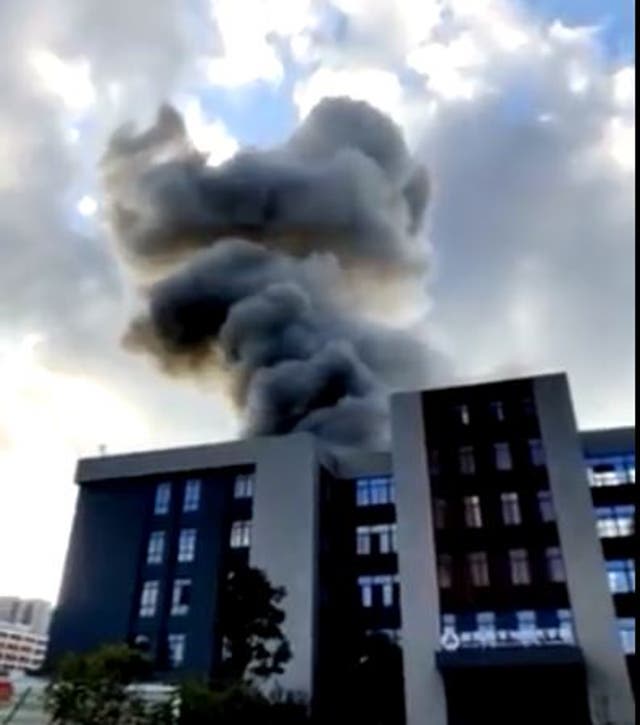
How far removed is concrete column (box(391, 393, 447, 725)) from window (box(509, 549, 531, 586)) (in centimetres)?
365

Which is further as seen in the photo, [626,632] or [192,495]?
[192,495]

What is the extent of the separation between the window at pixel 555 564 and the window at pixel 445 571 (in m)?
4.51

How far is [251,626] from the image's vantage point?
35.5 m

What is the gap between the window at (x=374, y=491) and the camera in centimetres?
4575

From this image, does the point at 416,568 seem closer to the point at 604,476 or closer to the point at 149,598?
the point at 604,476

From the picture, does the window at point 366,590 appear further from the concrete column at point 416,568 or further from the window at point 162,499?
the window at point 162,499

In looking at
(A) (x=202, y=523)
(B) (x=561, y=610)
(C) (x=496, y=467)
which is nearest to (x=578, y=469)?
(C) (x=496, y=467)

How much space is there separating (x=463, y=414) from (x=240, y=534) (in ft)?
47.6

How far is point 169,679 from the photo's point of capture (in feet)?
129

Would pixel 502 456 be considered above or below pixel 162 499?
below

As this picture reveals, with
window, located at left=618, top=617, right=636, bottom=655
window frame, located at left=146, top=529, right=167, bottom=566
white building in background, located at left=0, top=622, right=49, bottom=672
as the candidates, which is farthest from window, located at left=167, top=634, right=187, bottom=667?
white building in background, located at left=0, top=622, right=49, bottom=672

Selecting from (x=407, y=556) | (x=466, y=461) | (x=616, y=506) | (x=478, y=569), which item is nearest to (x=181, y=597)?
(x=407, y=556)

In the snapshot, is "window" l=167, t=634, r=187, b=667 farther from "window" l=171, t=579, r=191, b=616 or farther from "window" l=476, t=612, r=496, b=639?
"window" l=476, t=612, r=496, b=639

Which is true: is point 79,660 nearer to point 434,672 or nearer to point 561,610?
Result: point 434,672
